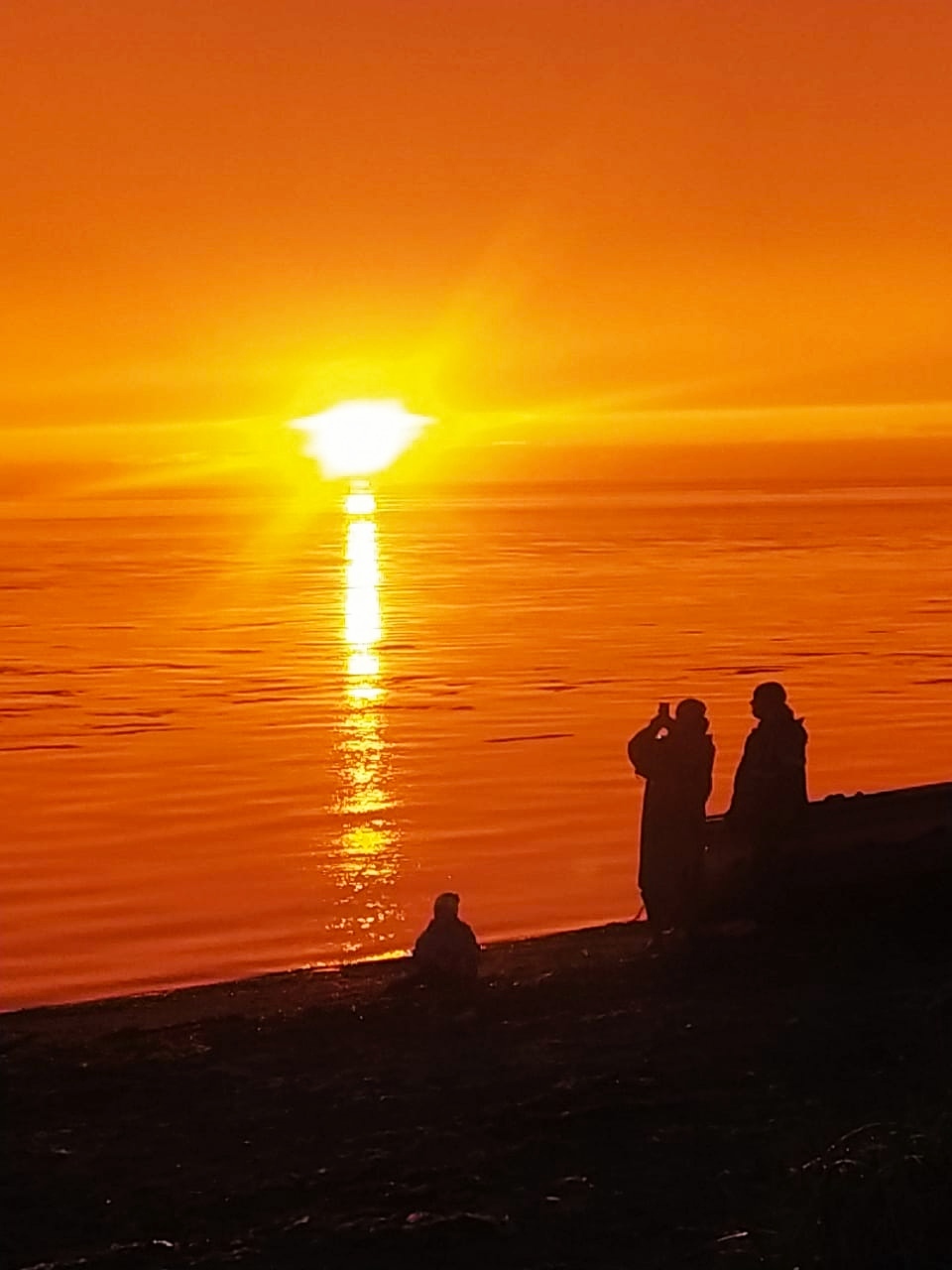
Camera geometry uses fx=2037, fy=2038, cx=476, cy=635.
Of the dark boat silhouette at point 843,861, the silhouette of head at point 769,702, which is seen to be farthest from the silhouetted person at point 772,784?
the dark boat silhouette at point 843,861

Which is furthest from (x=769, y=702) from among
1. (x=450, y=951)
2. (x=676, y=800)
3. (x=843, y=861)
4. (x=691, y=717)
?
(x=450, y=951)

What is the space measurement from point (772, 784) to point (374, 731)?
827 inches

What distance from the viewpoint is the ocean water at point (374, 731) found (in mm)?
20781

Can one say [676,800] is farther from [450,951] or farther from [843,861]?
[450,951]

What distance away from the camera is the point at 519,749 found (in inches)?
1276

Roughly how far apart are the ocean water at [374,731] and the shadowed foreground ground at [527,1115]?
4612 millimetres

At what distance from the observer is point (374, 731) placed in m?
35.0

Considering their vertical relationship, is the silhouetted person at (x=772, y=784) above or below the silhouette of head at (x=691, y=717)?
below

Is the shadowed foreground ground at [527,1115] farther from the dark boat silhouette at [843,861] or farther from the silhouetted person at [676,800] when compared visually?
the silhouetted person at [676,800]

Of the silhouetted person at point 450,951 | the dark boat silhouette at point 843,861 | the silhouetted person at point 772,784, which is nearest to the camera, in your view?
the silhouetted person at point 772,784

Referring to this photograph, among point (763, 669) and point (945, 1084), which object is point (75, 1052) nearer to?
point (945, 1084)

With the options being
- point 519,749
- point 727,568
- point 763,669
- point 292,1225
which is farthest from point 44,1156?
point 727,568

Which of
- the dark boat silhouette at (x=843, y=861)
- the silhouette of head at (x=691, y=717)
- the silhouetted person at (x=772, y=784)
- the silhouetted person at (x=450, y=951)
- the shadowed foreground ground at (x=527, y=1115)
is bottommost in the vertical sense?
the shadowed foreground ground at (x=527, y=1115)

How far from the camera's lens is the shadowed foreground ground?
9.23 m
